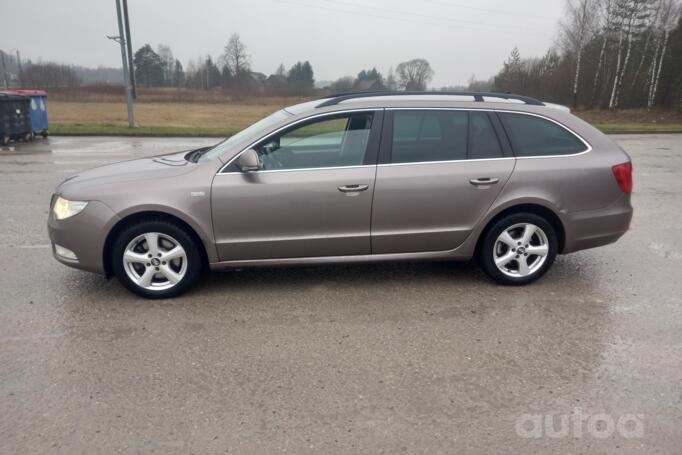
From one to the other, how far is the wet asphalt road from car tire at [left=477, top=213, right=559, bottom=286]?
164 mm

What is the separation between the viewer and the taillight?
4473mm

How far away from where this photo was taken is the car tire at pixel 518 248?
441 cm

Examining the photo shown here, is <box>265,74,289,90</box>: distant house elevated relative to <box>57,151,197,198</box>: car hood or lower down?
elevated

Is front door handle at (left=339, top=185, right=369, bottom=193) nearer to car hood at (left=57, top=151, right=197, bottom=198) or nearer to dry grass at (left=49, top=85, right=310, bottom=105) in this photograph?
car hood at (left=57, top=151, right=197, bottom=198)

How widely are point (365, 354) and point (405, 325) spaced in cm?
54

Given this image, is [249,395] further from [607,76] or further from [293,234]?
[607,76]

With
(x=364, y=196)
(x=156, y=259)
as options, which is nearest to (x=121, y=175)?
(x=156, y=259)

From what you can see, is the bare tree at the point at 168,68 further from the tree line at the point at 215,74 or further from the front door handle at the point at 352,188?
the front door handle at the point at 352,188

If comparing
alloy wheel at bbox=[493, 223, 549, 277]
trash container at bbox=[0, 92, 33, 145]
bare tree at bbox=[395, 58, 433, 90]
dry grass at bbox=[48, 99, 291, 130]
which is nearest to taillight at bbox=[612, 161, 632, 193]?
alloy wheel at bbox=[493, 223, 549, 277]

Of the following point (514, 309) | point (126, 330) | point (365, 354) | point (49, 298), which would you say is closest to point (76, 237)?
point (49, 298)

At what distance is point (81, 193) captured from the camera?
4.11m

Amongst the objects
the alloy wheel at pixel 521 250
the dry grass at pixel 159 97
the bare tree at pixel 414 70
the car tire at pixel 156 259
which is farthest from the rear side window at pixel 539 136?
the bare tree at pixel 414 70
